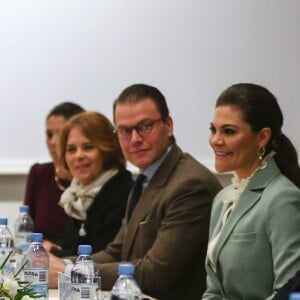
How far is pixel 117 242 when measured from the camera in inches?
133

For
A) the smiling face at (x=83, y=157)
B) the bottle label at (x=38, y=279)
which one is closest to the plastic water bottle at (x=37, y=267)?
the bottle label at (x=38, y=279)

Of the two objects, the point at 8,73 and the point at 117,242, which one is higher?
the point at 8,73

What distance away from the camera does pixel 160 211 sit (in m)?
2.99

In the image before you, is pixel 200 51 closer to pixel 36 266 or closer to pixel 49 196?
pixel 49 196

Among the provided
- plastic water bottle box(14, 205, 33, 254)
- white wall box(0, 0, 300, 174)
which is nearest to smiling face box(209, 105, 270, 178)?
plastic water bottle box(14, 205, 33, 254)

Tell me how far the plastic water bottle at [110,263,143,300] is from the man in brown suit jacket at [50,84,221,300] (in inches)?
34.3

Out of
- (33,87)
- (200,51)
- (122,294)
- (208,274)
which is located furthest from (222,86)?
(122,294)

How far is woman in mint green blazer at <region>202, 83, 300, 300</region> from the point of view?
8.00 ft

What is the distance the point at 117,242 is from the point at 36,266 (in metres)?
0.70

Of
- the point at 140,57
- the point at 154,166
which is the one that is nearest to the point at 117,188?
the point at 154,166

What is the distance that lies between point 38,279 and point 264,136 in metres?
0.97

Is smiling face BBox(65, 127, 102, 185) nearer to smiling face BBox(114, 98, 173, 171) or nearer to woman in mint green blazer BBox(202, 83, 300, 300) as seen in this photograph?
smiling face BBox(114, 98, 173, 171)

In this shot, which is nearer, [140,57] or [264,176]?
[264,176]

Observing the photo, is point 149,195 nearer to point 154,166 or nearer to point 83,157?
point 154,166
